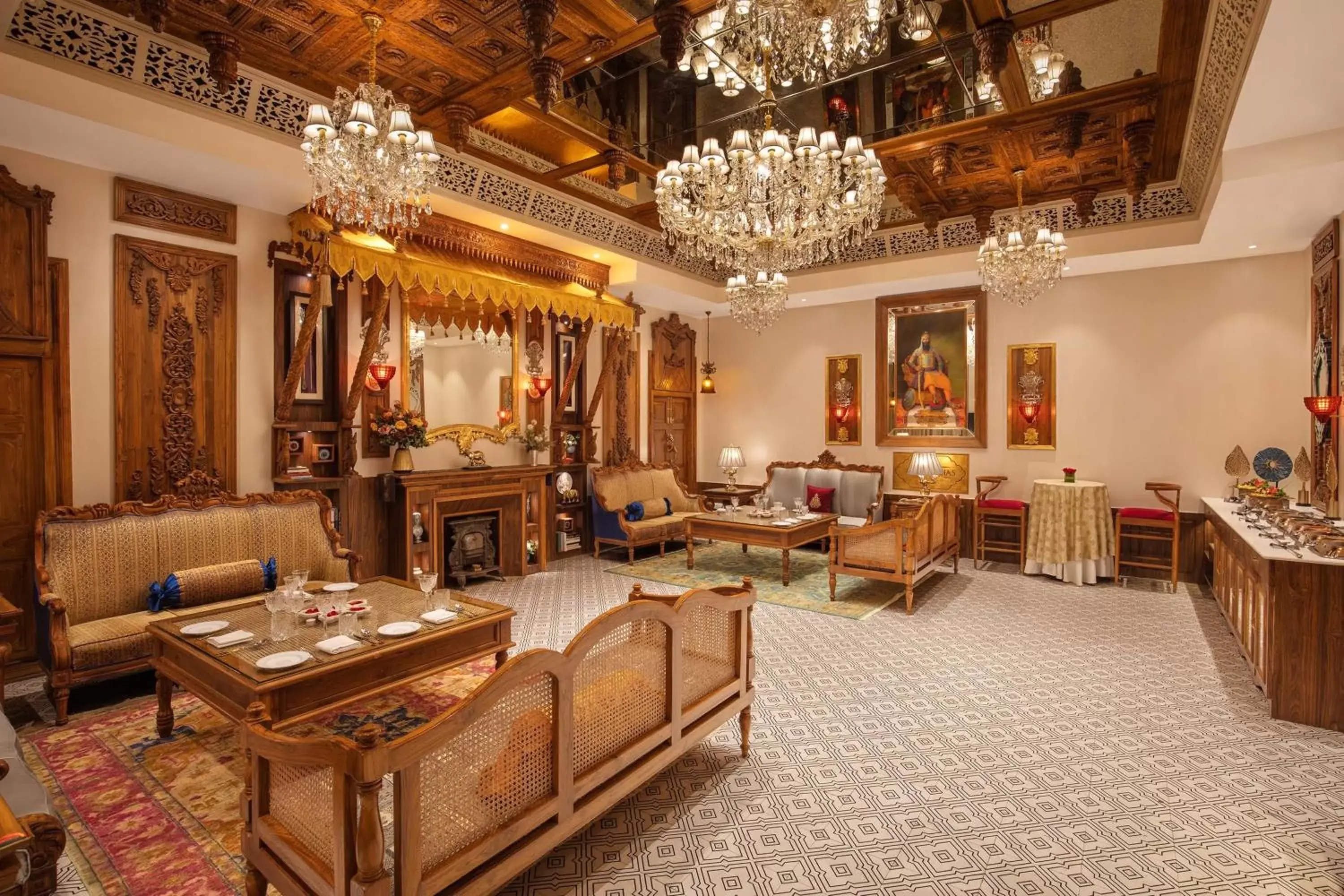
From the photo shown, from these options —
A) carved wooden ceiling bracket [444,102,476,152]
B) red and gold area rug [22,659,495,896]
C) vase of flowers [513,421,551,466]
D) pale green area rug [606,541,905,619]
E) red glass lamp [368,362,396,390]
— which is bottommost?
red and gold area rug [22,659,495,896]

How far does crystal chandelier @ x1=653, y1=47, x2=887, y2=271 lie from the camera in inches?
167

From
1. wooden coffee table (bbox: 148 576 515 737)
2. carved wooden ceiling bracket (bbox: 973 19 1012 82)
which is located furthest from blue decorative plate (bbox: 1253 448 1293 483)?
wooden coffee table (bbox: 148 576 515 737)

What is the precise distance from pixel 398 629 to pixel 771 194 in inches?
146

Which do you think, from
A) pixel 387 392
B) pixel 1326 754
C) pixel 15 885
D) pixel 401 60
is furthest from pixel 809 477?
pixel 15 885

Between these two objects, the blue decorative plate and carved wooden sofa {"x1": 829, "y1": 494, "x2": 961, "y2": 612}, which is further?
the blue decorative plate

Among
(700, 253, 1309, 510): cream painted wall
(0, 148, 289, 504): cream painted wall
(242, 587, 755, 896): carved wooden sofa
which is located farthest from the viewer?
(700, 253, 1309, 510): cream painted wall

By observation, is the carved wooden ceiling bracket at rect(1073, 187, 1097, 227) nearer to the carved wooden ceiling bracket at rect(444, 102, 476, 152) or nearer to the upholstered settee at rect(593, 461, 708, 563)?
the upholstered settee at rect(593, 461, 708, 563)

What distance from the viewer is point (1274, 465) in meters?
6.29

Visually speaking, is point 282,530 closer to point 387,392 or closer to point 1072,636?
point 387,392

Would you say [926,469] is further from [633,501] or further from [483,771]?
[483,771]

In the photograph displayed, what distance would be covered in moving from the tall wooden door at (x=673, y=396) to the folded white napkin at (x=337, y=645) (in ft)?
21.4

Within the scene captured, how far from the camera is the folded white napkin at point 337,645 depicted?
3.17m

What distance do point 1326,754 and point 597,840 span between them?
3.69 metres

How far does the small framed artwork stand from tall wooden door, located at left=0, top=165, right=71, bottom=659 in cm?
149
